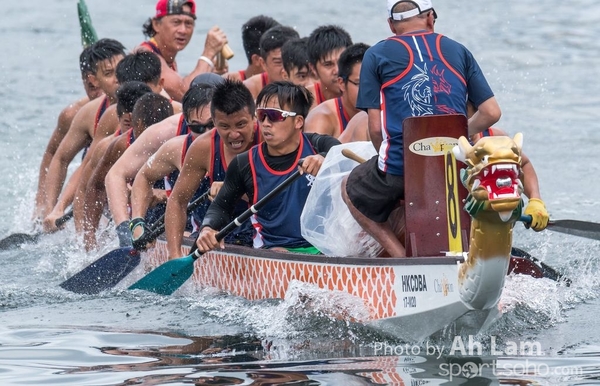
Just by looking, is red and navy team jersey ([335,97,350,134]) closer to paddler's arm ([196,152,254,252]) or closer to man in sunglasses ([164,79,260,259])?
man in sunglasses ([164,79,260,259])

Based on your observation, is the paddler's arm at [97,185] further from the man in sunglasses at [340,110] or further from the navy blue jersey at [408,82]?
the navy blue jersey at [408,82]

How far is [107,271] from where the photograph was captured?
732 cm

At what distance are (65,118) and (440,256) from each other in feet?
18.7

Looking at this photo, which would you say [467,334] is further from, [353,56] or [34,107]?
[34,107]

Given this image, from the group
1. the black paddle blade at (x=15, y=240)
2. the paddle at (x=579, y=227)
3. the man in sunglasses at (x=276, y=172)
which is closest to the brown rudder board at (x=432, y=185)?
the paddle at (x=579, y=227)

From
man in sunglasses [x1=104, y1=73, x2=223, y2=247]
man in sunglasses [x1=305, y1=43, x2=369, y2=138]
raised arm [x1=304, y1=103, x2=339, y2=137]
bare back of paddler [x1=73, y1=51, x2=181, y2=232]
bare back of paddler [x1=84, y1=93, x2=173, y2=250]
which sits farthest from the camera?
bare back of paddler [x1=73, y1=51, x2=181, y2=232]

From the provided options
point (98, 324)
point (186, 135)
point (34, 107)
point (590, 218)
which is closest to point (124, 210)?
point (186, 135)

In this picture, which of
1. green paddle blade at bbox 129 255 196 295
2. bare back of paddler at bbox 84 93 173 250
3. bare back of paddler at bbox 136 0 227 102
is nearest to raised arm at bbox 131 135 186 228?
green paddle blade at bbox 129 255 196 295

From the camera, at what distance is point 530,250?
8.44 m

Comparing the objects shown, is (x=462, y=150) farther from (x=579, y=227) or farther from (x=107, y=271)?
(x=107, y=271)

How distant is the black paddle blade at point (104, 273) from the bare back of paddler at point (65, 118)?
97.7 inches

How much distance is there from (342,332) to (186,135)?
202 centimetres

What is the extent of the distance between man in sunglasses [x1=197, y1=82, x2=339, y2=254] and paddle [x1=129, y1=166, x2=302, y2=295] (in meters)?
0.10

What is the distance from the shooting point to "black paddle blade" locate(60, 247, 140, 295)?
7219 millimetres
